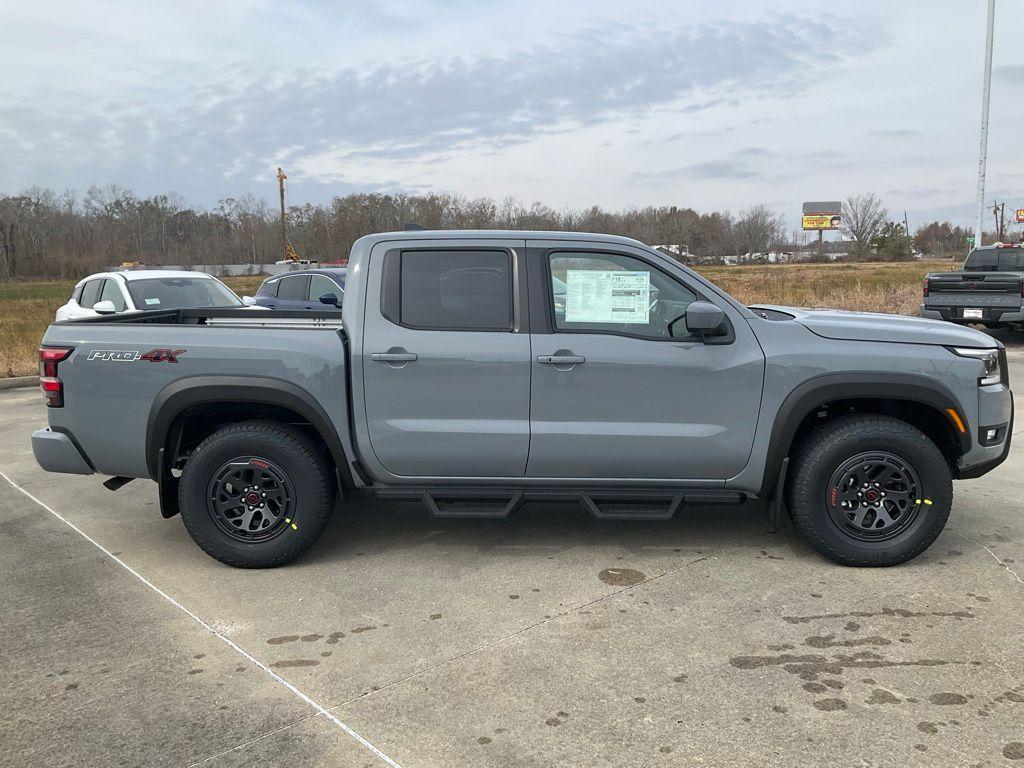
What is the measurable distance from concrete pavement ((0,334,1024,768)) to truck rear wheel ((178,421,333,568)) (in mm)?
162

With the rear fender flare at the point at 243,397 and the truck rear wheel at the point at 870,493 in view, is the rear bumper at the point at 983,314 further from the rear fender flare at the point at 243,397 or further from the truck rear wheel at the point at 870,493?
the rear fender flare at the point at 243,397

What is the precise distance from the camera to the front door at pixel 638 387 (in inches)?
167

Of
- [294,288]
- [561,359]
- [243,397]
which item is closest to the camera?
[561,359]

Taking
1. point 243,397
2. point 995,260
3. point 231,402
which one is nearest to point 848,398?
point 243,397

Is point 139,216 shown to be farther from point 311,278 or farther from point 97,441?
point 97,441

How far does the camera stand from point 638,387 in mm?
4238

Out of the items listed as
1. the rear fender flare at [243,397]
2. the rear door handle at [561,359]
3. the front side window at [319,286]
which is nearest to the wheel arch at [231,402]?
the rear fender flare at [243,397]

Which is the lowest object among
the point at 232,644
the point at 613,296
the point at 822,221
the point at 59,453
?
the point at 232,644

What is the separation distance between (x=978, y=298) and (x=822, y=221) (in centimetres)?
14456

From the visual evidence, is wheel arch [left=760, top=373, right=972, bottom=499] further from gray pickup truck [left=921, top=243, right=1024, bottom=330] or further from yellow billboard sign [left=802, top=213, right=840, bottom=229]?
yellow billboard sign [left=802, top=213, right=840, bottom=229]

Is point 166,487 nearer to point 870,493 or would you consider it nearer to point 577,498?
point 577,498

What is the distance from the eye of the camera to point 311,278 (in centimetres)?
1456

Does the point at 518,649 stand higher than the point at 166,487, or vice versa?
the point at 166,487

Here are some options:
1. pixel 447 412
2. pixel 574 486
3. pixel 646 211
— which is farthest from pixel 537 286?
pixel 646 211
